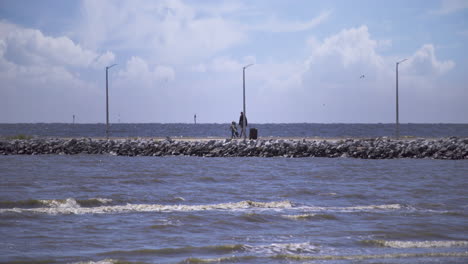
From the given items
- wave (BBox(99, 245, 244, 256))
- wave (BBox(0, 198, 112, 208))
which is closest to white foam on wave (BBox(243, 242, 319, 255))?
wave (BBox(99, 245, 244, 256))

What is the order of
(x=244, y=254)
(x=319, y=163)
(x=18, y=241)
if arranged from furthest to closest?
(x=319, y=163) → (x=18, y=241) → (x=244, y=254)

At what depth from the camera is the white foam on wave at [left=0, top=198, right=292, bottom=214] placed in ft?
51.4

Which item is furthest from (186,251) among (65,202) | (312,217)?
(65,202)

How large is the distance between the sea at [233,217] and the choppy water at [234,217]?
0.02 meters

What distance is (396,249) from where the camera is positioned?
11094 millimetres

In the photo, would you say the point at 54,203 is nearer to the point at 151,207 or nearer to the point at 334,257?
the point at 151,207

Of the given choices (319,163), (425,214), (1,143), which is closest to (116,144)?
(1,143)

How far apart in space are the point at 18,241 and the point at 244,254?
4.51 m

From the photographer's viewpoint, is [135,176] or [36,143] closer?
[135,176]

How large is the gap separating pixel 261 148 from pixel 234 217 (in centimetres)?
2562

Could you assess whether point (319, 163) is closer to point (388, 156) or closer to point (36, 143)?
point (388, 156)

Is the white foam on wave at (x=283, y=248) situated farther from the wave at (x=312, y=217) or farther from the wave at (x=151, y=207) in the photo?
the wave at (x=151, y=207)

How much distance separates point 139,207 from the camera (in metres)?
16.3

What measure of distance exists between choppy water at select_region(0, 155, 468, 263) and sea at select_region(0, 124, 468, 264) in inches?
0.9
